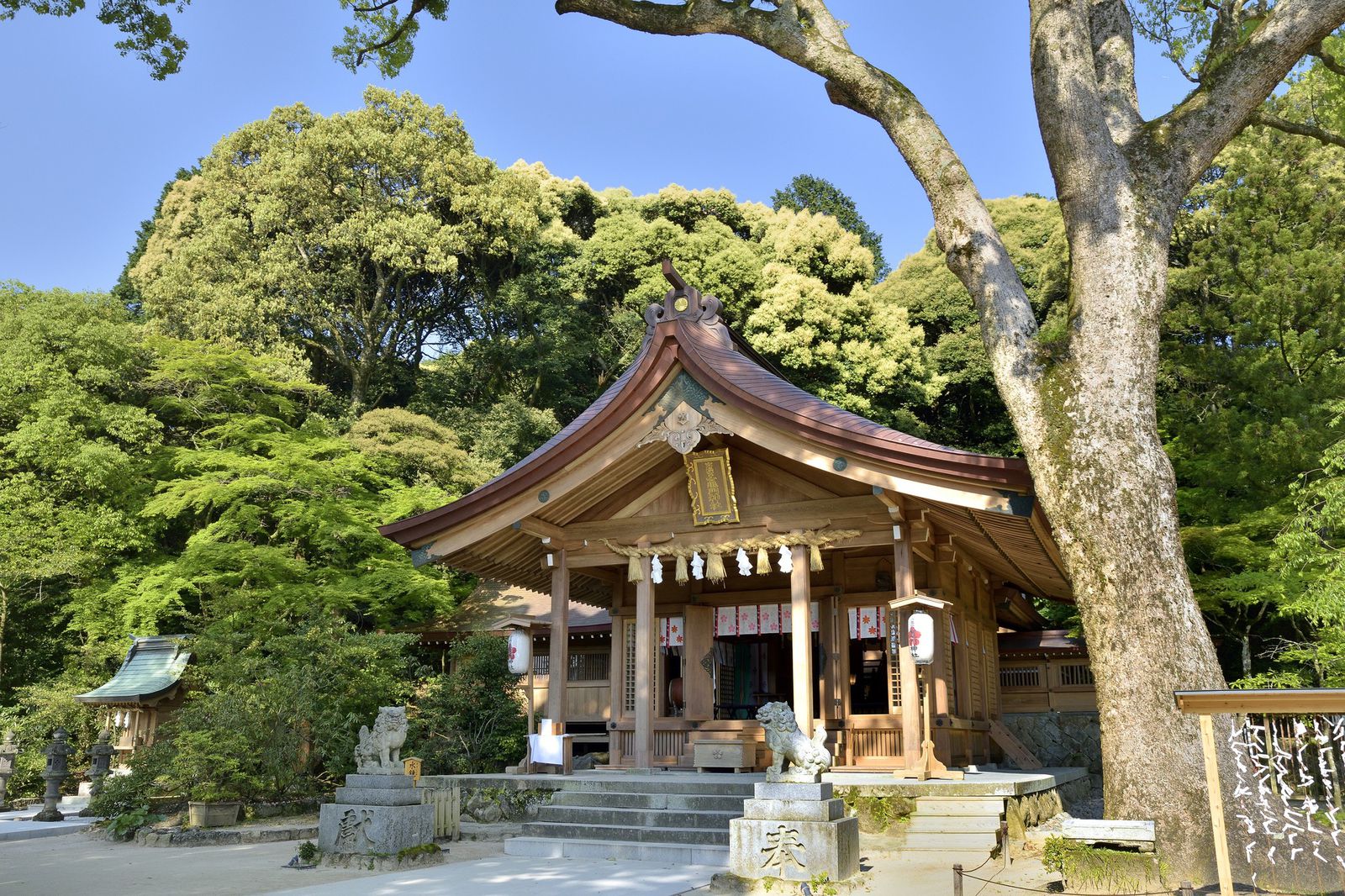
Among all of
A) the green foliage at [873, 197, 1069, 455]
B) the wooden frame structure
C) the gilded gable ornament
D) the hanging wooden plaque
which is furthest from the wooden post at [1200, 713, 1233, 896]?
the green foliage at [873, 197, 1069, 455]

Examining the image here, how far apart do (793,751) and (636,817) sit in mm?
2937

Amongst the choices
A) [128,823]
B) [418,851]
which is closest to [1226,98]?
[418,851]

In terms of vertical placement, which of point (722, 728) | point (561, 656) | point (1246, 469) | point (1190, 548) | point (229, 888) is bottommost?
point (229, 888)

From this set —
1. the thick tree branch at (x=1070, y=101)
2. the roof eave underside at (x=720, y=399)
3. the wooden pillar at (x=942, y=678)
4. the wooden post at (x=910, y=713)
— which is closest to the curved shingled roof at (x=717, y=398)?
the roof eave underside at (x=720, y=399)

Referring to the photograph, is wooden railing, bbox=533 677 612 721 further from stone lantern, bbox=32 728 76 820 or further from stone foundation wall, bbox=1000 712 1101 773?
stone foundation wall, bbox=1000 712 1101 773

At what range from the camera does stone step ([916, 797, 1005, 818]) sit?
9500 millimetres

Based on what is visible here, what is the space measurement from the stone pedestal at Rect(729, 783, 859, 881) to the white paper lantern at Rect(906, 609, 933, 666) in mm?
2920

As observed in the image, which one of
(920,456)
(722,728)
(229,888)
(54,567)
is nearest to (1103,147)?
(920,456)

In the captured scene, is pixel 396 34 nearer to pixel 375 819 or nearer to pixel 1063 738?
pixel 375 819

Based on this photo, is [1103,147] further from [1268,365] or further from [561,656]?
[1268,365]

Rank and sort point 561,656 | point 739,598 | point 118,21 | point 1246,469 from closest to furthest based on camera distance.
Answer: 1. point 118,21
2. point 561,656
3. point 739,598
4. point 1246,469

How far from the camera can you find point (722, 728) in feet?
45.9

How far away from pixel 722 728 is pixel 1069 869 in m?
7.01

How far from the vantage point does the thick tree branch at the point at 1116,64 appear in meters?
9.09
